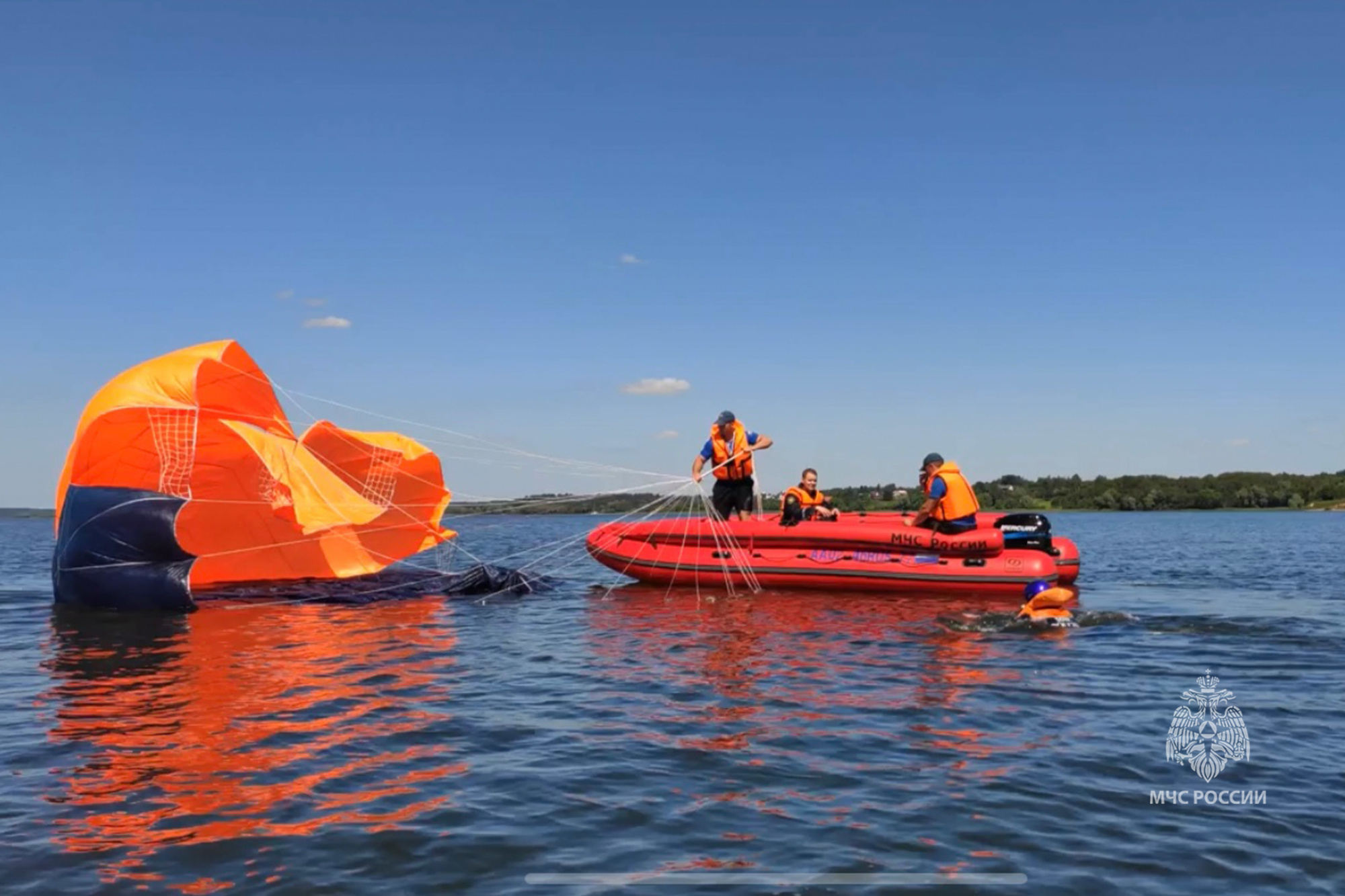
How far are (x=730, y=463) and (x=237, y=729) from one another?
10.3 m

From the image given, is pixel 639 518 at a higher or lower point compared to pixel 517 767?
higher

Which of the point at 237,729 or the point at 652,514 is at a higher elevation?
the point at 652,514

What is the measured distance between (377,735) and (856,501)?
36538mm

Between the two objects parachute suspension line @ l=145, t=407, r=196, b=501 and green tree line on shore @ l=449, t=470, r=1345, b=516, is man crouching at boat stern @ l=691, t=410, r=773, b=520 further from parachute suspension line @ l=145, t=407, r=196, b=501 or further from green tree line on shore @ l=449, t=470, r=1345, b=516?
green tree line on shore @ l=449, t=470, r=1345, b=516

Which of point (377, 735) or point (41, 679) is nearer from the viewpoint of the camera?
point (377, 735)

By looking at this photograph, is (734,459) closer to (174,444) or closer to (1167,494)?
(174,444)

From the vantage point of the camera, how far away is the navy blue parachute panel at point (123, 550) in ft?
46.3

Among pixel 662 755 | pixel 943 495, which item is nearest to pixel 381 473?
pixel 943 495

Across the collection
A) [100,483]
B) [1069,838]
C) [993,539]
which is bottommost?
[1069,838]

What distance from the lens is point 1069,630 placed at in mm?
12602

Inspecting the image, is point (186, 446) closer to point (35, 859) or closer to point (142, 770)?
point (142, 770)

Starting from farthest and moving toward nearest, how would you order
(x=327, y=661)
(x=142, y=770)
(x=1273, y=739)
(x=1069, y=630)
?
(x=1069, y=630) → (x=327, y=661) → (x=1273, y=739) → (x=142, y=770)

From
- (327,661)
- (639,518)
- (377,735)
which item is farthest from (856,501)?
(377,735)

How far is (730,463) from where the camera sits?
16.9 meters
